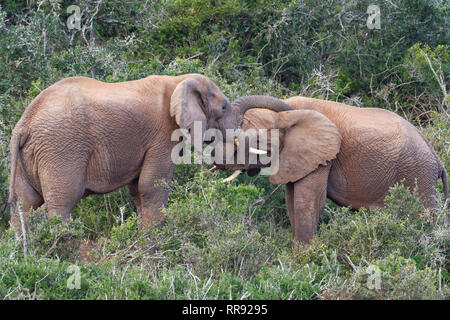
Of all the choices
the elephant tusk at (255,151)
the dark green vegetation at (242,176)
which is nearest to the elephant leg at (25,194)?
the dark green vegetation at (242,176)

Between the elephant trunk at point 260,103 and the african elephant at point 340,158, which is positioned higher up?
the elephant trunk at point 260,103

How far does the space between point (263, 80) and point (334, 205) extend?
2.33 metres

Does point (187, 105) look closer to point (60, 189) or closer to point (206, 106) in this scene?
point (206, 106)

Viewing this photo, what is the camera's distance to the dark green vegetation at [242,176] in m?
6.05

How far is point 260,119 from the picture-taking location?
802 centimetres

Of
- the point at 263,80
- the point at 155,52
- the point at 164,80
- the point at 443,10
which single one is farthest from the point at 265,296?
the point at 443,10

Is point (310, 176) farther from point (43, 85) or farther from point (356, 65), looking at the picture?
point (356, 65)

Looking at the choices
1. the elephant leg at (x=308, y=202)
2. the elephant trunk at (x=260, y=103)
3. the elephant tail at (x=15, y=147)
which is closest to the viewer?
the elephant tail at (x=15, y=147)

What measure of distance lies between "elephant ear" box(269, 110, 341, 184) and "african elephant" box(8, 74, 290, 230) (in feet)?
1.66

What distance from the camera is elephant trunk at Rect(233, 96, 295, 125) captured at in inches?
317

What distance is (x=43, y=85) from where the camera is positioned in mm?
9352

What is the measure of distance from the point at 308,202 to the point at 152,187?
145 centimetres

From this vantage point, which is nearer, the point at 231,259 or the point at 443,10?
the point at 231,259

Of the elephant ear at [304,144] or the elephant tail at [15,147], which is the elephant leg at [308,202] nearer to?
the elephant ear at [304,144]
